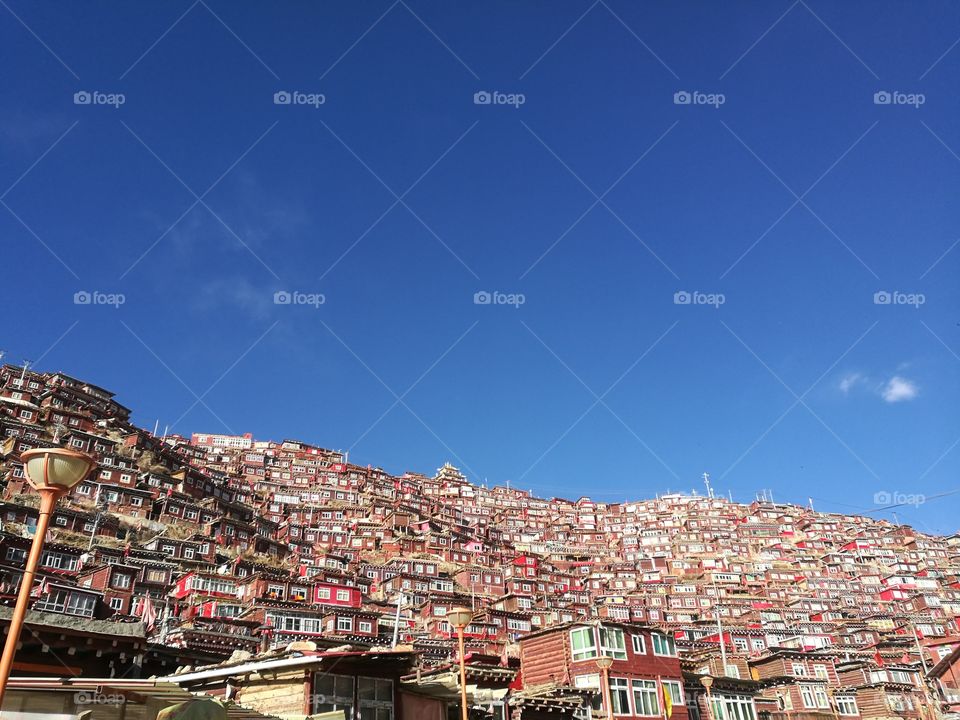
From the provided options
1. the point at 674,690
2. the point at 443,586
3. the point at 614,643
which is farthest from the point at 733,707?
the point at 443,586

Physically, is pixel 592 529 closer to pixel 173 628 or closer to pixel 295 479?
pixel 295 479

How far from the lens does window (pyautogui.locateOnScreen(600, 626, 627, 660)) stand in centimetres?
3344

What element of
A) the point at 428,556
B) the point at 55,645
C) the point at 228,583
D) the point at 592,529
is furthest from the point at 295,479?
the point at 55,645

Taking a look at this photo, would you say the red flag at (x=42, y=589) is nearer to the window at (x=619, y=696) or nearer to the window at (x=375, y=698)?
the window at (x=375, y=698)

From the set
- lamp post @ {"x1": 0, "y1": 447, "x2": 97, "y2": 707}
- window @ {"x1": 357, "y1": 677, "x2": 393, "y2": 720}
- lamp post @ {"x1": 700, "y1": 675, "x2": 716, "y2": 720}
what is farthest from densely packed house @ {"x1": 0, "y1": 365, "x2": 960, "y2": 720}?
lamp post @ {"x1": 0, "y1": 447, "x2": 97, "y2": 707}

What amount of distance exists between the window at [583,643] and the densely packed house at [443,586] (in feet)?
0.29

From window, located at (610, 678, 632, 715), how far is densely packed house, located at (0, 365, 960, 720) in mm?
99

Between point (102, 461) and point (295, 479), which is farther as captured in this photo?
point (295, 479)

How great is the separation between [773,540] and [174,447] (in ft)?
399

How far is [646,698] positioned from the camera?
33.3m

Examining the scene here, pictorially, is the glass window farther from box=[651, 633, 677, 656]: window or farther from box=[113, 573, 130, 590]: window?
box=[113, 573, 130, 590]: window

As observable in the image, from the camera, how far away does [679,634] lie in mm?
74188

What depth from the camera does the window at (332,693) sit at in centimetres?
1706

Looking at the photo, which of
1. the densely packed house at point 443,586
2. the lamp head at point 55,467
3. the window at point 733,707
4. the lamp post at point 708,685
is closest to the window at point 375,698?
the densely packed house at point 443,586
